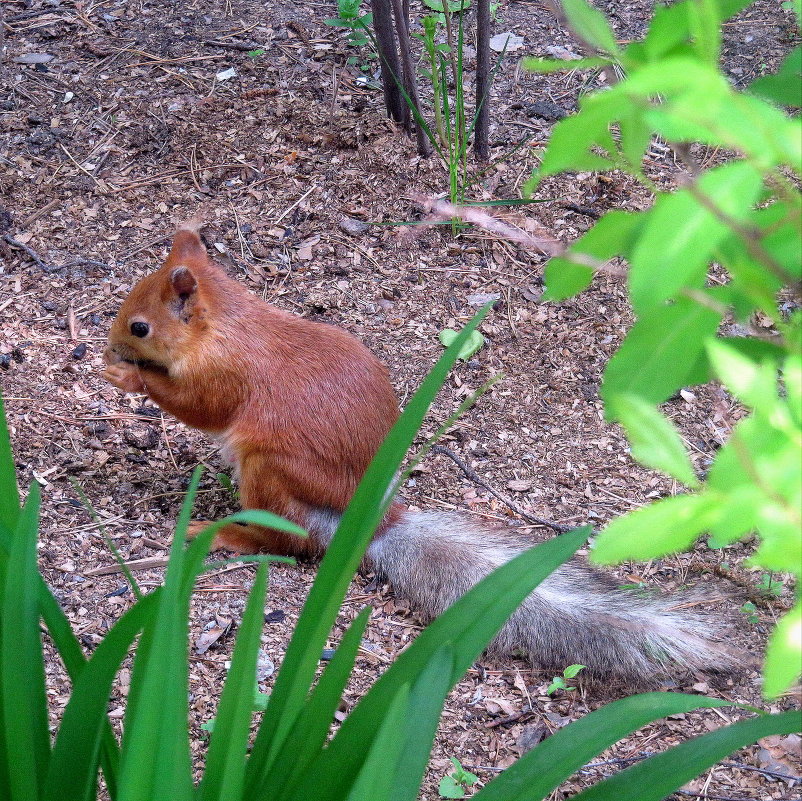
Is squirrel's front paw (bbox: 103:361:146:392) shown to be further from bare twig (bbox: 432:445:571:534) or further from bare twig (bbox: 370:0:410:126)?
bare twig (bbox: 370:0:410:126)

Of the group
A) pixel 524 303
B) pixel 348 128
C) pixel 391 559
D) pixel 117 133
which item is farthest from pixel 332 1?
pixel 391 559

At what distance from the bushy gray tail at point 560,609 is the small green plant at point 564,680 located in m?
0.02

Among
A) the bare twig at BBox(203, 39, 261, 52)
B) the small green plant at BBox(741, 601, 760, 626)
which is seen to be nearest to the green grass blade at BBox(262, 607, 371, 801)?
the small green plant at BBox(741, 601, 760, 626)

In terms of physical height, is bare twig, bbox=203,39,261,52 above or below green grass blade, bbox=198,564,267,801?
above

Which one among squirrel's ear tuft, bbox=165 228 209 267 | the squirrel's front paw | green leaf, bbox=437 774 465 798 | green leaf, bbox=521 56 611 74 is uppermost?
green leaf, bbox=521 56 611 74

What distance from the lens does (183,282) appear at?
2.91 m

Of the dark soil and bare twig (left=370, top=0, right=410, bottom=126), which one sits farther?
bare twig (left=370, top=0, right=410, bottom=126)

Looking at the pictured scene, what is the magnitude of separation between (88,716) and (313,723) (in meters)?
0.31

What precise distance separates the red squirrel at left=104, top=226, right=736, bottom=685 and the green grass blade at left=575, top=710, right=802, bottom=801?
4.04 feet

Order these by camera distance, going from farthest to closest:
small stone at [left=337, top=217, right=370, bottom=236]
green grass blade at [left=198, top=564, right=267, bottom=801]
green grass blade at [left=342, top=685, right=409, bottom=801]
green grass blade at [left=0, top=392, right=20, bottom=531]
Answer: small stone at [left=337, top=217, right=370, bottom=236]
green grass blade at [left=0, top=392, right=20, bottom=531]
green grass blade at [left=198, top=564, right=267, bottom=801]
green grass blade at [left=342, top=685, right=409, bottom=801]

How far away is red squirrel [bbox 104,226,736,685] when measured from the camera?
108 inches

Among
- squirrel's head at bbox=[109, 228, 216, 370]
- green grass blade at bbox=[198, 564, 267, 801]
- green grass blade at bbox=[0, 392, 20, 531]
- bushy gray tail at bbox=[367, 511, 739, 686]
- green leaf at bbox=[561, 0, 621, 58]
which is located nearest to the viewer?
green leaf at bbox=[561, 0, 621, 58]

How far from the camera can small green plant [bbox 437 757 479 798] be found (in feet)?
6.94

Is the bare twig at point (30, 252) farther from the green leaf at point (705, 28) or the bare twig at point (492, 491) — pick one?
the green leaf at point (705, 28)
